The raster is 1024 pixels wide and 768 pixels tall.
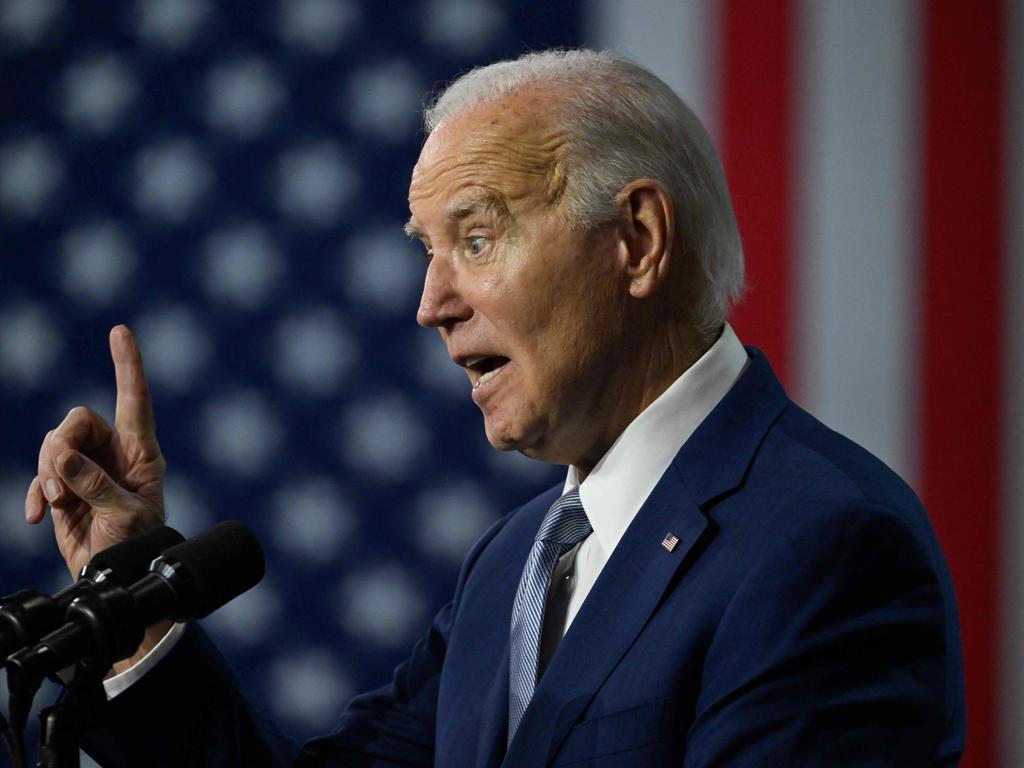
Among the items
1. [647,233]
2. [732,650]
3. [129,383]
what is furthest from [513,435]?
[129,383]

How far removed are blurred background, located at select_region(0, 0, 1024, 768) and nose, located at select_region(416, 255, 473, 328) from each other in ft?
2.85

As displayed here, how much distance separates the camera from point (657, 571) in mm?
1268

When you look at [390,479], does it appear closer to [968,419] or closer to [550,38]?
[550,38]

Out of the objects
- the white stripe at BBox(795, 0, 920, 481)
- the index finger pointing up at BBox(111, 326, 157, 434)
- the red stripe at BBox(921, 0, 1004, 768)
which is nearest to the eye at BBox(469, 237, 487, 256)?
the index finger pointing up at BBox(111, 326, 157, 434)

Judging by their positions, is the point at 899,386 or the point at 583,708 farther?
the point at 899,386

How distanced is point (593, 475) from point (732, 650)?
349mm

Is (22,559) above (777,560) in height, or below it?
below

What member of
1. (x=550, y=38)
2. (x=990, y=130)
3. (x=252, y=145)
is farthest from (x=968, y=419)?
(x=252, y=145)

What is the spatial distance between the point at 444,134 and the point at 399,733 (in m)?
0.82

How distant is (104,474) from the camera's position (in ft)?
4.70

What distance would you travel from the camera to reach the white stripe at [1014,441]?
214 centimetres

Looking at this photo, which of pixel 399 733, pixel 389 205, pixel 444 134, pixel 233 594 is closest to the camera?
pixel 233 594

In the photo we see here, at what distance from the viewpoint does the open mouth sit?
1.44 metres

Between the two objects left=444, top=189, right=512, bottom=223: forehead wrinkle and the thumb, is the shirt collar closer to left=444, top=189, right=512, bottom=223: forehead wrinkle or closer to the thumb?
left=444, top=189, right=512, bottom=223: forehead wrinkle
